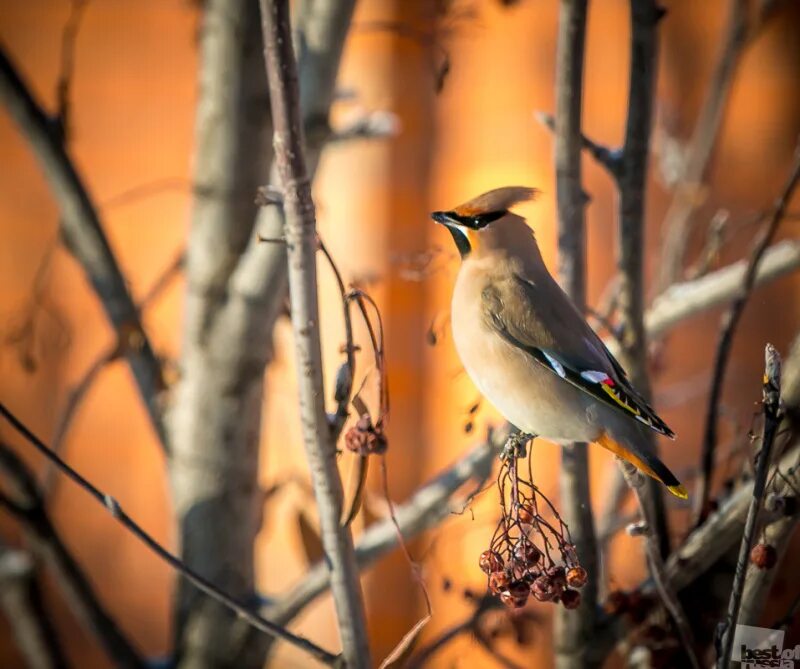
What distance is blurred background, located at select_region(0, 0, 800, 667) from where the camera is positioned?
1.12 metres

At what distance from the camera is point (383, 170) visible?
5.81ft

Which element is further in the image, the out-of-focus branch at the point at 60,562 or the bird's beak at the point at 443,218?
the out-of-focus branch at the point at 60,562

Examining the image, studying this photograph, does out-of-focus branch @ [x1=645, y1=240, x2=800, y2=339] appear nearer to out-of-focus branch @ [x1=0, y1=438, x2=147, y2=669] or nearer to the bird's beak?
the bird's beak

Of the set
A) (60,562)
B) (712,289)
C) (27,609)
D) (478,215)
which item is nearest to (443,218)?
(478,215)

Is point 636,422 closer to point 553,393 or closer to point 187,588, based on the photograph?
point 553,393

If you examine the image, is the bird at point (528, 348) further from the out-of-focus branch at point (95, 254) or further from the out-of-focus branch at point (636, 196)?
the out-of-focus branch at point (95, 254)

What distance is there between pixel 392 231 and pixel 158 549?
1.05m

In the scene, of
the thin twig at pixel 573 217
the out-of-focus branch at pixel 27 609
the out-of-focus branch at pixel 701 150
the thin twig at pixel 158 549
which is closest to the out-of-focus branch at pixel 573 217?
the thin twig at pixel 573 217

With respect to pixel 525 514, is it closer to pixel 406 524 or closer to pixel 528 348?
pixel 528 348

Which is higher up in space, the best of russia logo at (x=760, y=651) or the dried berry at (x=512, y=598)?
the dried berry at (x=512, y=598)

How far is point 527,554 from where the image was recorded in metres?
0.62

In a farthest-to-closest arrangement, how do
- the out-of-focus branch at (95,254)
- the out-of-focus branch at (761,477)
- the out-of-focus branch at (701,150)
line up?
1. the out-of-focus branch at (701,150)
2. the out-of-focus branch at (95,254)
3. the out-of-focus branch at (761,477)

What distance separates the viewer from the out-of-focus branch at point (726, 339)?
85 centimetres

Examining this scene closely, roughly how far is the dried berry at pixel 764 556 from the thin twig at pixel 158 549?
1.16 ft
